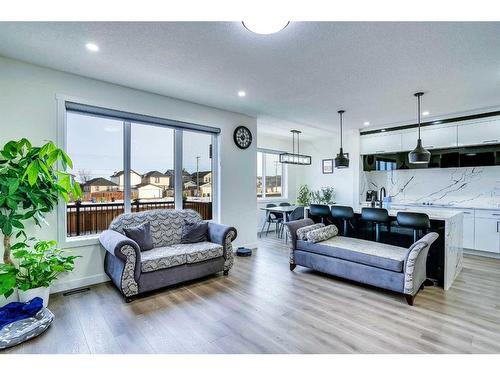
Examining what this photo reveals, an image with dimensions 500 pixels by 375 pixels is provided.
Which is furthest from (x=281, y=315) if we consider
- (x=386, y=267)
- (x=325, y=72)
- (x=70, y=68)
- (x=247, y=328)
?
(x=70, y=68)

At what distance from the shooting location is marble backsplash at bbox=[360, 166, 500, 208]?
16.2ft

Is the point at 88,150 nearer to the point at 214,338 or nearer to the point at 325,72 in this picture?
the point at 214,338

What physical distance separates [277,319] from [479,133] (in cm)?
497

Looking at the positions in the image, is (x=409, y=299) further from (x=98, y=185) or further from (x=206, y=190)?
(x=98, y=185)

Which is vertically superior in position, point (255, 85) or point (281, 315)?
point (255, 85)

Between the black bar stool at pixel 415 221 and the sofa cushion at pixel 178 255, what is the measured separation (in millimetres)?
2400

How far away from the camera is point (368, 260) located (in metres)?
3.18

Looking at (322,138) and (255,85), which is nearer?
(255,85)

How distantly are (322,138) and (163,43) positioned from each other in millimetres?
5740

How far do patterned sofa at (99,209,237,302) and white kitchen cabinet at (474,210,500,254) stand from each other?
437 cm

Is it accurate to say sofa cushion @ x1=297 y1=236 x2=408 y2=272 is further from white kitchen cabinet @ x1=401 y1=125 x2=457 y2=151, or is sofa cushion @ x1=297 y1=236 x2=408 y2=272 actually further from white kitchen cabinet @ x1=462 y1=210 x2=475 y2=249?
white kitchen cabinet @ x1=401 y1=125 x2=457 y2=151

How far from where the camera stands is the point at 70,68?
122 inches

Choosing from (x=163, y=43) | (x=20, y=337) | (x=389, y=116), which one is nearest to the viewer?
(x=20, y=337)

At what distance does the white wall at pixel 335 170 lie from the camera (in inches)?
260
